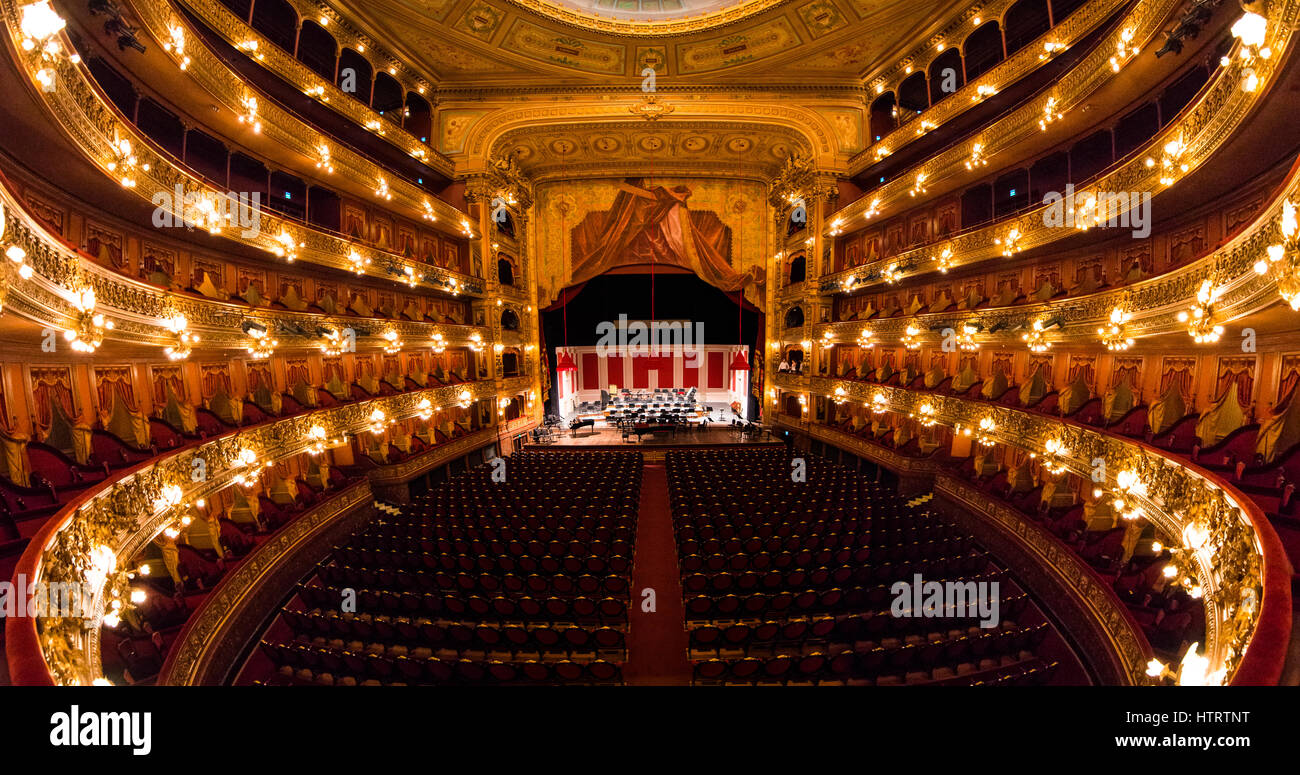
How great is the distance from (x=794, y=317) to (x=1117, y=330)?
46.6ft

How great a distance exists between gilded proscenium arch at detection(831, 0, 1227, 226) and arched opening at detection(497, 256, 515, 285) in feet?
45.3

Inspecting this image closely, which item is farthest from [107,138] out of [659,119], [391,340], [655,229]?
[655,229]

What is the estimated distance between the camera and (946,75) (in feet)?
56.3

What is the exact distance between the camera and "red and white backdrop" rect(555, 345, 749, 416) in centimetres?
3064

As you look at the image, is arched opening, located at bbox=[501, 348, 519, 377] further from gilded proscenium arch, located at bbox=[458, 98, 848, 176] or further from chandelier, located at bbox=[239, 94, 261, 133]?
chandelier, located at bbox=[239, 94, 261, 133]

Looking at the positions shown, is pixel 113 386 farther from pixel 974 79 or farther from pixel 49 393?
pixel 974 79

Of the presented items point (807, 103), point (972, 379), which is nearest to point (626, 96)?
point (807, 103)

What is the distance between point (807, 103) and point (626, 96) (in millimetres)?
6996

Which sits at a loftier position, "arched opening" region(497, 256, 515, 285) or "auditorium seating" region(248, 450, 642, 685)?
"arched opening" region(497, 256, 515, 285)

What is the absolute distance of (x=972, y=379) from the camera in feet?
48.2

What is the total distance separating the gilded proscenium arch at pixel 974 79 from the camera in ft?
39.3

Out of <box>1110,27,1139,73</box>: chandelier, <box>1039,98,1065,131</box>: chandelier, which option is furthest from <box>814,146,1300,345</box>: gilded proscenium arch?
<box>1110,27,1139,73</box>: chandelier

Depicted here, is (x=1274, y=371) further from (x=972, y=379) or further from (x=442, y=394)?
(x=442, y=394)

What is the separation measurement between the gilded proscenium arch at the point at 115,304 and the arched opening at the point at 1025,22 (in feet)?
67.3
